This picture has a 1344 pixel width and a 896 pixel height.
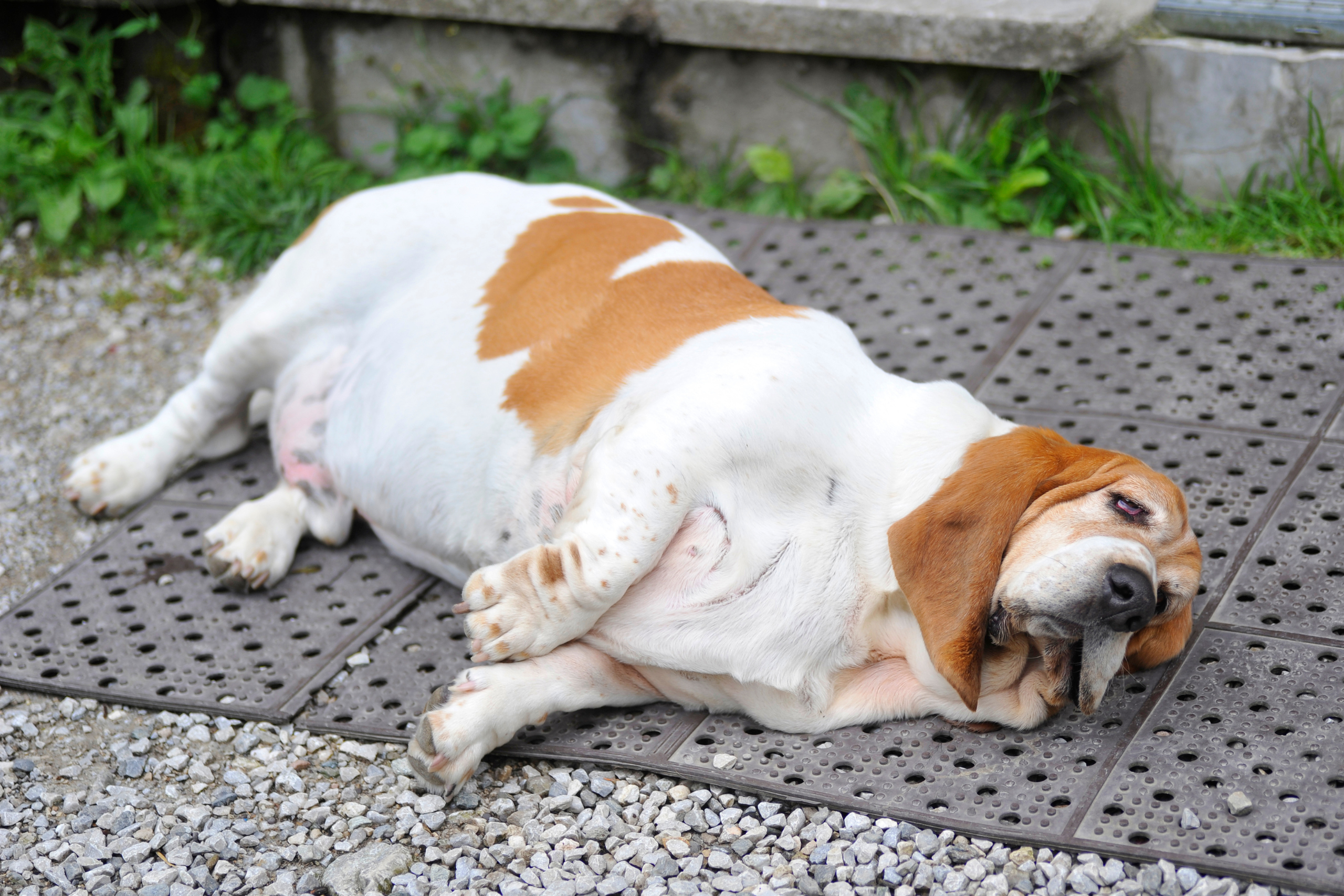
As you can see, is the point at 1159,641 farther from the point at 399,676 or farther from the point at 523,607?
the point at 399,676

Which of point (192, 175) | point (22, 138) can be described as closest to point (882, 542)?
point (192, 175)

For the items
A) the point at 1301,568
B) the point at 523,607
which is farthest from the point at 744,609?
the point at 1301,568

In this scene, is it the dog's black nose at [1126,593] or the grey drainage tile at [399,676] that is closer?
the dog's black nose at [1126,593]

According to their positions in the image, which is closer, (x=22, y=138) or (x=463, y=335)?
(x=463, y=335)

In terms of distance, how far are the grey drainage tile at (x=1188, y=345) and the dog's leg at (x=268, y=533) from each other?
1.76 m

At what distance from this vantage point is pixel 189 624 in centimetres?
311

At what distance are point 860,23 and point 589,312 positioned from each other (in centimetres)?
204

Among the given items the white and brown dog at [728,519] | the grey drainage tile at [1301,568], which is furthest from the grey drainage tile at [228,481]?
the grey drainage tile at [1301,568]

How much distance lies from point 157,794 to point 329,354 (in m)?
1.22

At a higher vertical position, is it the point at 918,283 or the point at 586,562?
the point at 586,562

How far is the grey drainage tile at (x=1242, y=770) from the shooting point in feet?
7.13

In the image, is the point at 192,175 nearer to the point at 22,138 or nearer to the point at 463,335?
the point at 22,138

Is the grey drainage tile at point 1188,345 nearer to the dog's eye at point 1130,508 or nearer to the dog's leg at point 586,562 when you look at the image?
the dog's eye at point 1130,508

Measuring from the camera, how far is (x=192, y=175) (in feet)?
16.5
